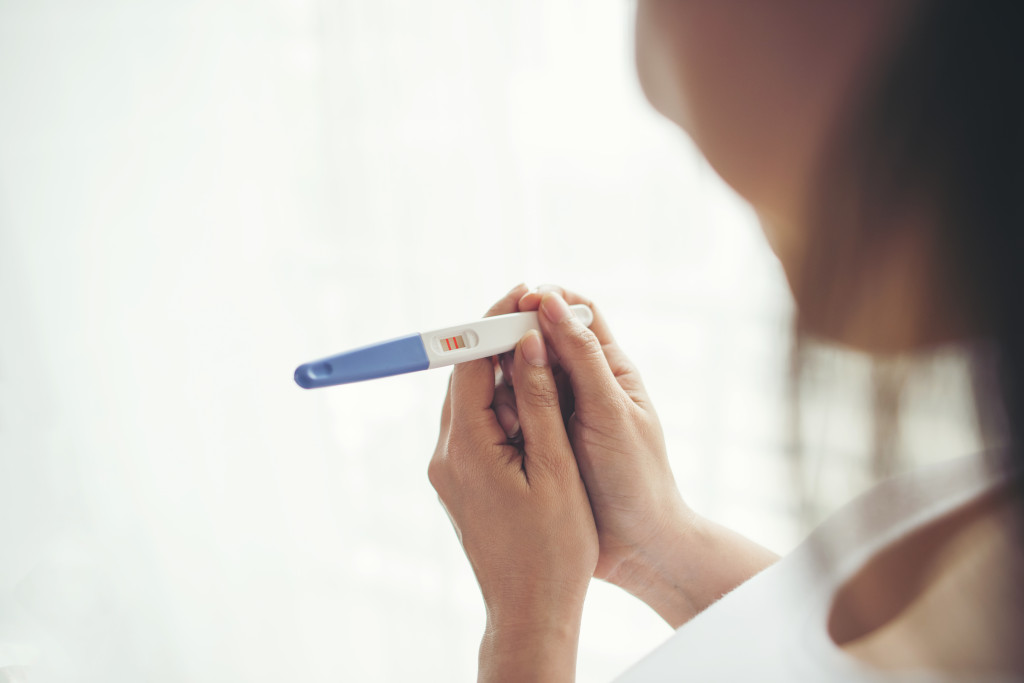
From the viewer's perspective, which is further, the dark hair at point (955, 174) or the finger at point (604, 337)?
the finger at point (604, 337)

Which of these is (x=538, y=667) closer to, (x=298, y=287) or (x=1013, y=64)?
(x=1013, y=64)

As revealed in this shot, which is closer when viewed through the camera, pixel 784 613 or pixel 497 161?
pixel 784 613

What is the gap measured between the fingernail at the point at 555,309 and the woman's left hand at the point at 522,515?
0.02 m

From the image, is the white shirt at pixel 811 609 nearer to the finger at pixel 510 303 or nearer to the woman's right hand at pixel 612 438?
the woman's right hand at pixel 612 438

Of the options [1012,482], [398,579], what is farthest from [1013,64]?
[398,579]

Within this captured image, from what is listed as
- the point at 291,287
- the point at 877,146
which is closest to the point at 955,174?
the point at 877,146

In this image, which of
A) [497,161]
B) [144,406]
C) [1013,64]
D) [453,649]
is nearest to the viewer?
[1013,64]

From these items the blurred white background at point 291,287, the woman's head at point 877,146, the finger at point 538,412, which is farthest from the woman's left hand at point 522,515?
the blurred white background at point 291,287

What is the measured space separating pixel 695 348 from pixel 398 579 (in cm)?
83

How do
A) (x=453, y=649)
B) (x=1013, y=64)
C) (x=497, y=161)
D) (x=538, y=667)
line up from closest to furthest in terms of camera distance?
(x=1013, y=64)
(x=538, y=667)
(x=497, y=161)
(x=453, y=649)

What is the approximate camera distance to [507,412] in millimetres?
534

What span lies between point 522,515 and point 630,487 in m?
0.11

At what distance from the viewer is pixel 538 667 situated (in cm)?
41

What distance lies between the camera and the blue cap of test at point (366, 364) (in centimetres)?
43
